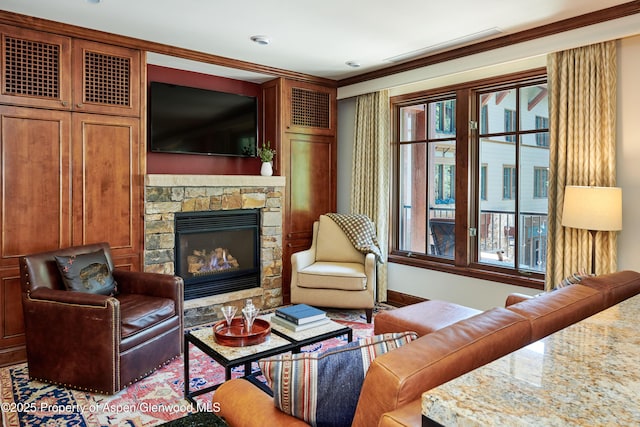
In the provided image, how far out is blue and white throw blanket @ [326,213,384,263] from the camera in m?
4.53

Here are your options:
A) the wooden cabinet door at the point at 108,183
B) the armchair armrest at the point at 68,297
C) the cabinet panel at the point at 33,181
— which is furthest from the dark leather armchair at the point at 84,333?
the wooden cabinet door at the point at 108,183

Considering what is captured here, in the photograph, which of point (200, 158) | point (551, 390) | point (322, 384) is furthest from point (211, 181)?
point (551, 390)

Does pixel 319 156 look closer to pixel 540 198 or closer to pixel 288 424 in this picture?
pixel 540 198

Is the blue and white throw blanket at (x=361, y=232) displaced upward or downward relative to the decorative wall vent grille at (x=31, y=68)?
downward

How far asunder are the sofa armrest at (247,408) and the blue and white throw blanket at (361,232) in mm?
3029

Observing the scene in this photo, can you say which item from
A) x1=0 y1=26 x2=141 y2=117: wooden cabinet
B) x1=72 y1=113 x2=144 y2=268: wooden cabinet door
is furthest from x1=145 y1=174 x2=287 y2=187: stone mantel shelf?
x1=0 y1=26 x2=141 y2=117: wooden cabinet

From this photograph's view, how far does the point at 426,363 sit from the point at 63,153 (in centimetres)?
341

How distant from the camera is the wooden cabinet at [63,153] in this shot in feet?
10.8

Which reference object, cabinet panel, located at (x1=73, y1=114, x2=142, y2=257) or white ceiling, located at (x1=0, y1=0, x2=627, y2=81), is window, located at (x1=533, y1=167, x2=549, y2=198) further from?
cabinet panel, located at (x1=73, y1=114, x2=142, y2=257)

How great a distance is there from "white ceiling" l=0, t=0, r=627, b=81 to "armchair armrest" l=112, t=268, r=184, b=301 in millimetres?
1932

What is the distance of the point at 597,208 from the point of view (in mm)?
2967

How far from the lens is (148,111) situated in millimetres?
4176

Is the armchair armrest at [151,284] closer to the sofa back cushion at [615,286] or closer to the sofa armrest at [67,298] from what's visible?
the sofa armrest at [67,298]

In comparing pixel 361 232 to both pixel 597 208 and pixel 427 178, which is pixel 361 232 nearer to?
pixel 427 178
